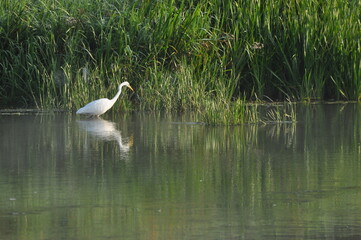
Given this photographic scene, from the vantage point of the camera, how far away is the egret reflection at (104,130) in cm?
985

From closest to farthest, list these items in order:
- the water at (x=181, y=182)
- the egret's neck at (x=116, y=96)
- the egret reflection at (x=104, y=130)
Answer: the water at (x=181, y=182) → the egret reflection at (x=104, y=130) → the egret's neck at (x=116, y=96)

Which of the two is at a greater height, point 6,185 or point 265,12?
point 265,12

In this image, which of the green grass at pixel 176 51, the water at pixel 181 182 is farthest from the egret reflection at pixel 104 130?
the green grass at pixel 176 51

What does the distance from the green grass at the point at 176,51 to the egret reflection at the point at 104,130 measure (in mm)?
1545

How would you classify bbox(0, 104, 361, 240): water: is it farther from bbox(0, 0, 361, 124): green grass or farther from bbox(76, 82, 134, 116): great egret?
bbox(0, 0, 361, 124): green grass

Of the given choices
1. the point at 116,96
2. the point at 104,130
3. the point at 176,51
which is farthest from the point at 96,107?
the point at 176,51

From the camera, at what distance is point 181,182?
707 centimetres

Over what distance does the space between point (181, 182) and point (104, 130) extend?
14.7 ft

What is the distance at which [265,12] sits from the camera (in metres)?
15.9

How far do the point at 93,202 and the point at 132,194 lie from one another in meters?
0.38

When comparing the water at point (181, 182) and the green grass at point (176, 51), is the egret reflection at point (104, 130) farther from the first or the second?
the green grass at point (176, 51)

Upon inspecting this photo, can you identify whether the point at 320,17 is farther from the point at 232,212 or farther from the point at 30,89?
the point at 232,212

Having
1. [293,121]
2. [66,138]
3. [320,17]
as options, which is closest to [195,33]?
[320,17]

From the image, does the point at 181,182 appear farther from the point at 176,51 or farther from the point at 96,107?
the point at 176,51
